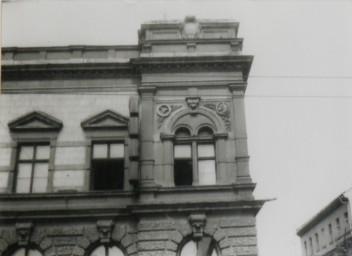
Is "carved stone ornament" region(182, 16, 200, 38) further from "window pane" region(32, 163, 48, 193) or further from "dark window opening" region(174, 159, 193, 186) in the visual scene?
"window pane" region(32, 163, 48, 193)

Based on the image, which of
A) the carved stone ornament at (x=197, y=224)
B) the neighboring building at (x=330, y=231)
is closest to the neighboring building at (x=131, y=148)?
the carved stone ornament at (x=197, y=224)

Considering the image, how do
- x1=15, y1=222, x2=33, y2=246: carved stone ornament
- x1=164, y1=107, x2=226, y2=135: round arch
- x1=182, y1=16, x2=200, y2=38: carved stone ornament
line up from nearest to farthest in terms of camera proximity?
x1=15, y1=222, x2=33, y2=246: carved stone ornament → x1=164, y1=107, x2=226, y2=135: round arch → x1=182, y1=16, x2=200, y2=38: carved stone ornament

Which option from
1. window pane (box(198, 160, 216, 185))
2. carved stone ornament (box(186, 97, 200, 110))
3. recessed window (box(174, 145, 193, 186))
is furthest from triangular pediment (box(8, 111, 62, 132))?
window pane (box(198, 160, 216, 185))

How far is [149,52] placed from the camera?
19969 mm

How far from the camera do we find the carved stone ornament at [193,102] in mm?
19125

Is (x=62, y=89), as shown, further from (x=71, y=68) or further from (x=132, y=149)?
(x=132, y=149)

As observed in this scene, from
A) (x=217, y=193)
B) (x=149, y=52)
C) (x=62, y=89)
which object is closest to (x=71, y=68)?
(x=62, y=89)

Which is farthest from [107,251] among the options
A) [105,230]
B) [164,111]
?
[164,111]

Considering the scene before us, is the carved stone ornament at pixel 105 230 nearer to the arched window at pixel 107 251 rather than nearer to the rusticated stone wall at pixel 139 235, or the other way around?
the rusticated stone wall at pixel 139 235

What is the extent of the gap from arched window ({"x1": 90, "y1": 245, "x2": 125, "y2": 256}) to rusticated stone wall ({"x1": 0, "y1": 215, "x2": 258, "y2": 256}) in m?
0.16

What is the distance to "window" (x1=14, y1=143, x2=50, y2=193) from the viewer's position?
18.4 meters

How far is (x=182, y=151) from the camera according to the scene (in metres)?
18.6

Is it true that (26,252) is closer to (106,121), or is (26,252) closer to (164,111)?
(106,121)

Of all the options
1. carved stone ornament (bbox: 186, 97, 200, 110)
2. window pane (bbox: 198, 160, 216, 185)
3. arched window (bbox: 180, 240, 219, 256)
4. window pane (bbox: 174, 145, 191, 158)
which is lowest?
arched window (bbox: 180, 240, 219, 256)
